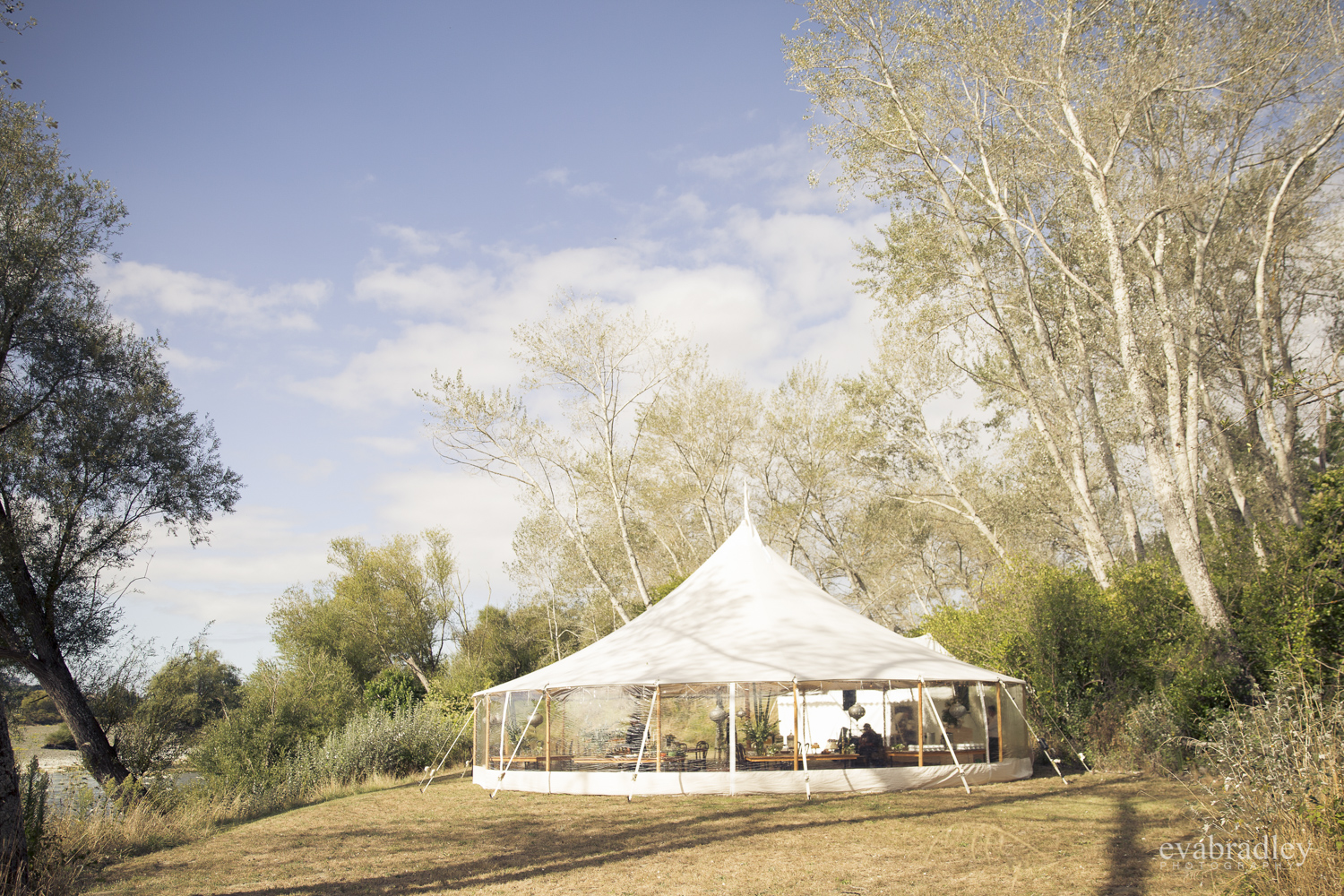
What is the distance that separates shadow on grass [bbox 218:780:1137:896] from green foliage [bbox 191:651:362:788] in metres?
5.55

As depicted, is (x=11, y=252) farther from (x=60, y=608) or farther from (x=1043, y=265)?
(x=1043, y=265)

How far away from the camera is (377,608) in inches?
1158

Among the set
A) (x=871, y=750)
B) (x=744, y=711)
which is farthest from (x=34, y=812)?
(x=744, y=711)

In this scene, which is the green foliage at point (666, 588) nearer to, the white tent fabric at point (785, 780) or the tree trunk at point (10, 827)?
the white tent fabric at point (785, 780)

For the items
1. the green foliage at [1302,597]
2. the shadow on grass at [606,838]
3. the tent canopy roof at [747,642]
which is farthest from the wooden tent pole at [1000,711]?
the green foliage at [1302,597]

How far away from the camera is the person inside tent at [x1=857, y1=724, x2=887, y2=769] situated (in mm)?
10812

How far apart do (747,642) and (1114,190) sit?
1008 cm

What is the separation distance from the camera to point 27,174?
11.0 metres

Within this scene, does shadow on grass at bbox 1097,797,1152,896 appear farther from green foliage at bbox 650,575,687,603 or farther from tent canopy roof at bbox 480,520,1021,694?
green foliage at bbox 650,575,687,603

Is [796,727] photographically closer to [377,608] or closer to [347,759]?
[347,759]

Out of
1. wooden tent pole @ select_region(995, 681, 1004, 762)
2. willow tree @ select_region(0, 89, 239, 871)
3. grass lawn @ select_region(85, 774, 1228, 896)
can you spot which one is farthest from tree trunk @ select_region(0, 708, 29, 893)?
wooden tent pole @ select_region(995, 681, 1004, 762)

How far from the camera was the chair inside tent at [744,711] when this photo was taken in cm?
1045

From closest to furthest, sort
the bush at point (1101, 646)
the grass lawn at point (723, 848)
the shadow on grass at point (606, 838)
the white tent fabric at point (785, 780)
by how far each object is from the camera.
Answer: the grass lawn at point (723, 848)
the shadow on grass at point (606, 838)
the white tent fabric at point (785, 780)
the bush at point (1101, 646)

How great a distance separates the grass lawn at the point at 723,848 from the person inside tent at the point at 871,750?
0.63m
